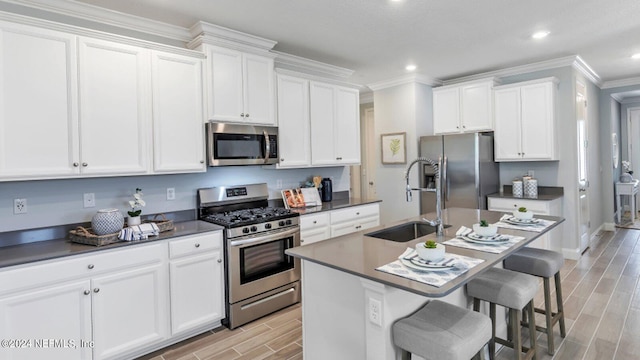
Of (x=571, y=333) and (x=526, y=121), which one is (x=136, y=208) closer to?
(x=571, y=333)

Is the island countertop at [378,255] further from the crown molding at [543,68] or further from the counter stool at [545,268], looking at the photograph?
the crown molding at [543,68]

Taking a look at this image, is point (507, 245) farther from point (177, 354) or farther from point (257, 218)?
point (177, 354)

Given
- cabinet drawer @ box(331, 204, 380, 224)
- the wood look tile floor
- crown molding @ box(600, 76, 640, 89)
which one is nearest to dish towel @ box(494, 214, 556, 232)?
the wood look tile floor

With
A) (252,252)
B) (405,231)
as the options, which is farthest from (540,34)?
(252,252)

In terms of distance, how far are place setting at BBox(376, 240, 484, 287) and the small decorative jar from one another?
1.90 meters

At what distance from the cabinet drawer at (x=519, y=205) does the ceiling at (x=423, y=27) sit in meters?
1.81

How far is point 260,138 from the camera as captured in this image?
3453 mm

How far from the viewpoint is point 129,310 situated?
2.42 metres

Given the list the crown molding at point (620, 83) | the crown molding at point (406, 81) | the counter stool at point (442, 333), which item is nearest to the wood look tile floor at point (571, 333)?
the counter stool at point (442, 333)

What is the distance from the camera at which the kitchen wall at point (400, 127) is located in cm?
525

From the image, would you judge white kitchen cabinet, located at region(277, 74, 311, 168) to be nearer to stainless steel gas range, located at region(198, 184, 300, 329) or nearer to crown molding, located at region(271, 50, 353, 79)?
crown molding, located at region(271, 50, 353, 79)

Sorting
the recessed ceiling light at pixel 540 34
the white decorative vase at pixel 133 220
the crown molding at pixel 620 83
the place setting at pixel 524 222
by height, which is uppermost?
the crown molding at pixel 620 83

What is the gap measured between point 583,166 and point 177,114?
5.30 m

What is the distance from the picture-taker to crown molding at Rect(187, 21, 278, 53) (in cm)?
307
